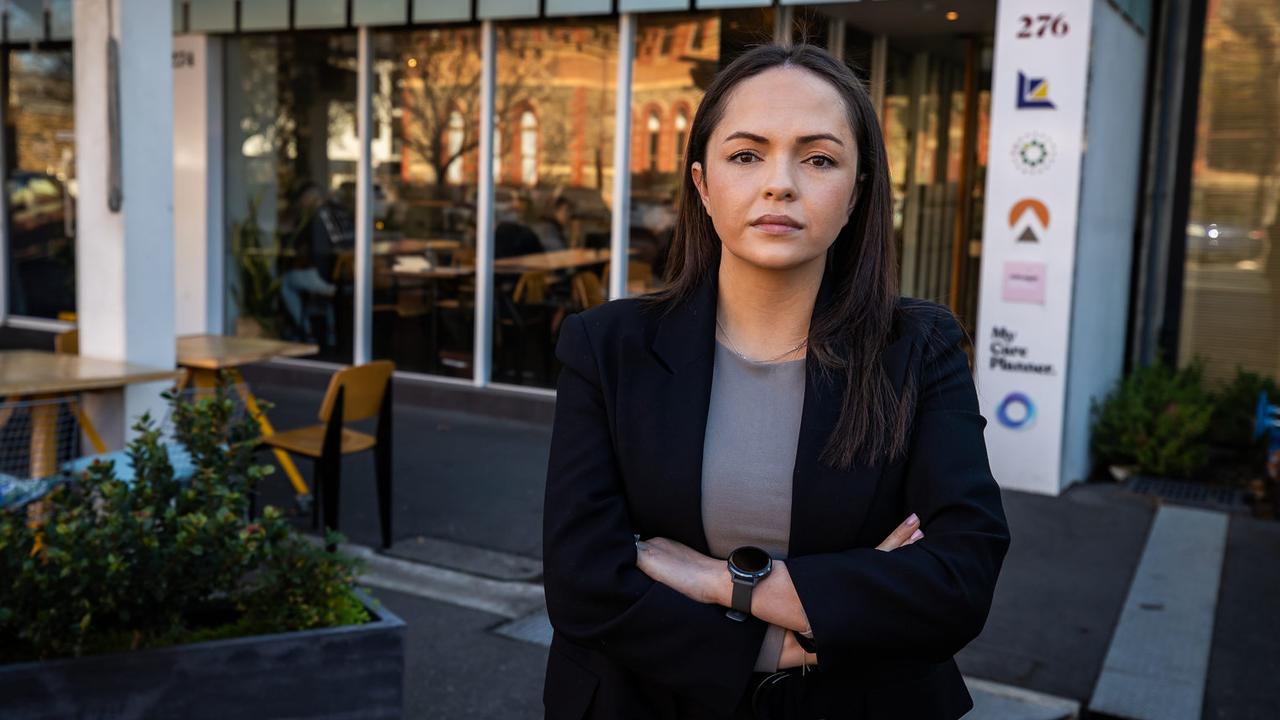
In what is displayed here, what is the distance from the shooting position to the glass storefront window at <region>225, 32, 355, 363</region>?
1092cm

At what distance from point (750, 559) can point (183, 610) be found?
2.01 metres

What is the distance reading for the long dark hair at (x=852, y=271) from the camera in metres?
1.85

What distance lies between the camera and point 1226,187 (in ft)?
29.0

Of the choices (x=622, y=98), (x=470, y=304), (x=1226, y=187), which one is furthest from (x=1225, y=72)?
(x=470, y=304)

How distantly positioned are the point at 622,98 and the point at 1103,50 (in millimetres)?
3609

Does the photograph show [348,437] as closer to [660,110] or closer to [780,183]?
[660,110]

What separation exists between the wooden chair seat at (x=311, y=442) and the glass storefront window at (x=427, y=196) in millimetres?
3953

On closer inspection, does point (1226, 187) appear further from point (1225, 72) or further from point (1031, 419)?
point (1031, 419)

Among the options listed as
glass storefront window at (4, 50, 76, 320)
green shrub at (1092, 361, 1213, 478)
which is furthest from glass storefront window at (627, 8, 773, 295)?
glass storefront window at (4, 50, 76, 320)

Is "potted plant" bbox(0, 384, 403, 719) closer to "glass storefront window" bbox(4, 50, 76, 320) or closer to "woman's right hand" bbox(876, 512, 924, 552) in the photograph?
"woman's right hand" bbox(876, 512, 924, 552)

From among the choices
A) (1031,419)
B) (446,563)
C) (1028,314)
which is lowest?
(446,563)

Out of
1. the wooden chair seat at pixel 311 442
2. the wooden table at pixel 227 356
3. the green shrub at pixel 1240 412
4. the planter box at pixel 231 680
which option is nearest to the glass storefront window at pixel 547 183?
the wooden table at pixel 227 356

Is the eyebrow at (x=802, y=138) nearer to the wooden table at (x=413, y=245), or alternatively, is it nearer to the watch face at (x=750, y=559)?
the watch face at (x=750, y=559)

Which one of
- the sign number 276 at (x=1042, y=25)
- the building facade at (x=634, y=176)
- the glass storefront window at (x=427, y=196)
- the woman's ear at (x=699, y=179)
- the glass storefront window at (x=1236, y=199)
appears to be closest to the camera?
the woman's ear at (x=699, y=179)
